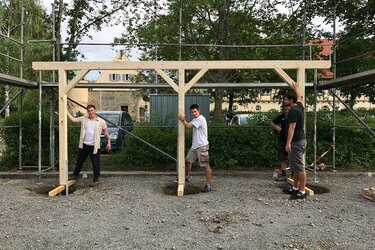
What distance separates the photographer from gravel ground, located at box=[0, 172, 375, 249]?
4297 millimetres

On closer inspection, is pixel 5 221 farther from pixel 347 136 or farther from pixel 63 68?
pixel 347 136

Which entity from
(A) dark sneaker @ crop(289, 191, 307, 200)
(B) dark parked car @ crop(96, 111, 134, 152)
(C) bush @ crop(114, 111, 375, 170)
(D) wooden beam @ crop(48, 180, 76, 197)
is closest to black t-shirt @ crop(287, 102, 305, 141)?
(A) dark sneaker @ crop(289, 191, 307, 200)

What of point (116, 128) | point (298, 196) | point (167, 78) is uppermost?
point (167, 78)

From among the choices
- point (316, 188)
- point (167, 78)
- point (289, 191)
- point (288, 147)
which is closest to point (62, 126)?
point (167, 78)

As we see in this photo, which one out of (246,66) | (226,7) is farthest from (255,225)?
(226,7)

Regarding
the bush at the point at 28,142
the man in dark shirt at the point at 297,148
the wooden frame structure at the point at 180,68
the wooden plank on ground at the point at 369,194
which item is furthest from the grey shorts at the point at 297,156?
the bush at the point at 28,142

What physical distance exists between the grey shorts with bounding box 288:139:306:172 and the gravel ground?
58 centimetres

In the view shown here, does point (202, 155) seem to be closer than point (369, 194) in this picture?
No

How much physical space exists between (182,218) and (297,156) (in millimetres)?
2291

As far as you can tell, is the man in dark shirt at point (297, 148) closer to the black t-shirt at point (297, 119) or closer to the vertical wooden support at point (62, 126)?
the black t-shirt at point (297, 119)

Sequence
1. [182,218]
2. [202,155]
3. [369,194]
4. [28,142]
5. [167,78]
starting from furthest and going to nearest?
[28,142] < [202,155] < [167,78] < [369,194] < [182,218]

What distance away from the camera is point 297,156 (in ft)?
20.4

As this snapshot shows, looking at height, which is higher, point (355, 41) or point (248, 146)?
point (355, 41)

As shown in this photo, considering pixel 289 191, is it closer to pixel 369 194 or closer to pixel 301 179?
pixel 301 179
